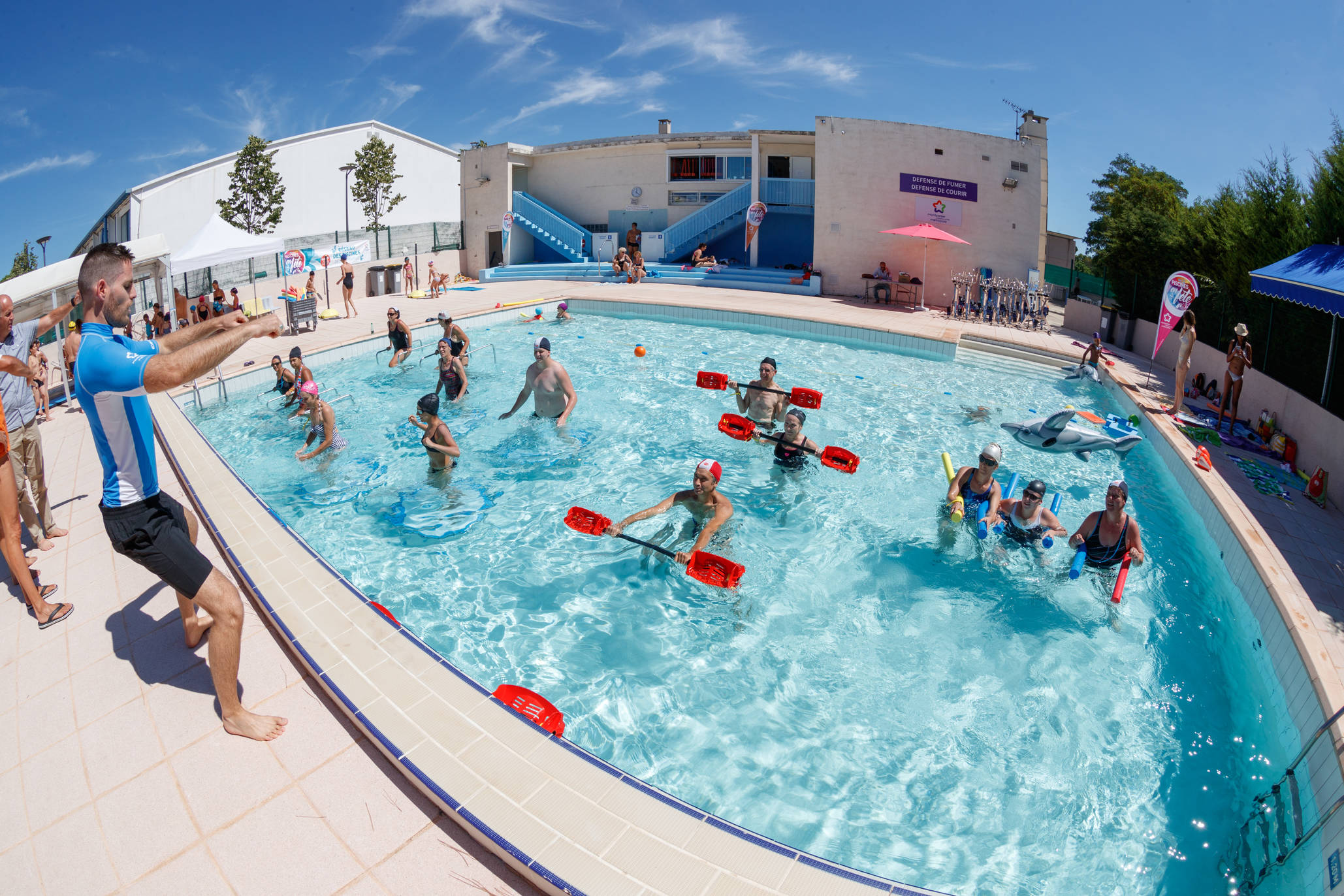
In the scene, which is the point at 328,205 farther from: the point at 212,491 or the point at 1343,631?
the point at 1343,631

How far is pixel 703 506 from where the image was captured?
5695 mm

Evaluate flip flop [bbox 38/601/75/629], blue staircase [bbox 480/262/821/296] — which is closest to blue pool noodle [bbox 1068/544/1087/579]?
flip flop [bbox 38/601/75/629]

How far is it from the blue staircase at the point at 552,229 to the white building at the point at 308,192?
13.7 metres

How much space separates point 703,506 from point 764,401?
2.88 meters

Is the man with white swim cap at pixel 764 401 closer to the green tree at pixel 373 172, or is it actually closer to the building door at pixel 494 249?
the building door at pixel 494 249

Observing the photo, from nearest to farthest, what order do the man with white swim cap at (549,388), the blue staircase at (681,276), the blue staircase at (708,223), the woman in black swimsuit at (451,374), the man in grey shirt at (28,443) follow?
the man in grey shirt at (28,443)
the man with white swim cap at (549,388)
the woman in black swimsuit at (451,374)
the blue staircase at (681,276)
the blue staircase at (708,223)

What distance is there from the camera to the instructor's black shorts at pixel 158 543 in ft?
8.61

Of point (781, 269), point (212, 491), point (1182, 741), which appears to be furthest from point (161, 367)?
point (781, 269)

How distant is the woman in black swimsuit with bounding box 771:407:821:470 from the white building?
33.1 m

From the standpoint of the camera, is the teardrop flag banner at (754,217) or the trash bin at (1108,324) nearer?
the trash bin at (1108,324)

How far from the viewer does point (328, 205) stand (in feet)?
167

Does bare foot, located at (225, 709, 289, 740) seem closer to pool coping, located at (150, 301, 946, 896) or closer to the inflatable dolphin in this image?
pool coping, located at (150, 301, 946, 896)

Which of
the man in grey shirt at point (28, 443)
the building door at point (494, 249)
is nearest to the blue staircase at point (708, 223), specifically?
the building door at point (494, 249)

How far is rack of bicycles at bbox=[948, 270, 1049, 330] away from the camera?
15.4 m
